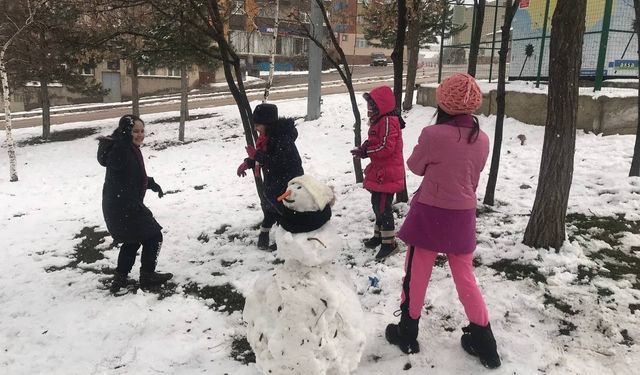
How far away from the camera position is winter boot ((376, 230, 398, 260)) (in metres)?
4.69

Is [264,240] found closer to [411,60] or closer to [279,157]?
[279,157]

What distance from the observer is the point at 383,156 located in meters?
4.62

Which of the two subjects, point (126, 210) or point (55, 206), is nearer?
point (126, 210)

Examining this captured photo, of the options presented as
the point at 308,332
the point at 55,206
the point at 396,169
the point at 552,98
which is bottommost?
the point at 55,206

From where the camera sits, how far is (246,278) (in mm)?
4633

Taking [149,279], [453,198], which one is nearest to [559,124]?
[453,198]

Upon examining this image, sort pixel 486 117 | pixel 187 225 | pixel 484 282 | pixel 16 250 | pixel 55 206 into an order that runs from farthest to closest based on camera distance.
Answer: pixel 486 117, pixel 55 206, pixel 187 225, pixel 16 250, pixel 484 282

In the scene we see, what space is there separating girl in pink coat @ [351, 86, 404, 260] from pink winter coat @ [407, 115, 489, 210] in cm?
158

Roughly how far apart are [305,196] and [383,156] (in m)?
2.24

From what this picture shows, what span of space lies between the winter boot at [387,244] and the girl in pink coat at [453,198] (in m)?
1.65

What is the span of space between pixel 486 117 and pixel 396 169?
6485 millimetres

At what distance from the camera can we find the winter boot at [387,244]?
185 inches

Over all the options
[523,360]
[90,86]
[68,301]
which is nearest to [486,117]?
[523,360]

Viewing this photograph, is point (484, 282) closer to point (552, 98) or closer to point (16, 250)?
point (552, 98)
